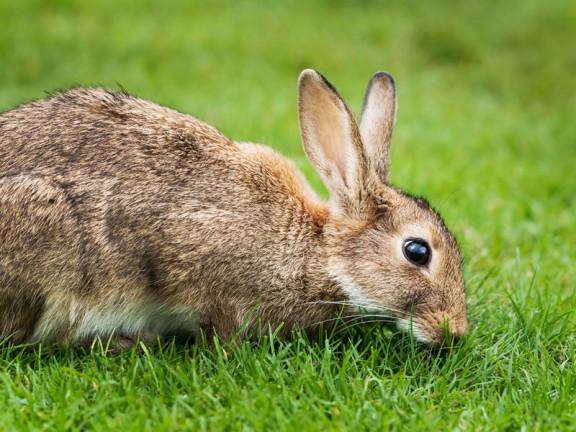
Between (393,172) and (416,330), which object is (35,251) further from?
(393,172)

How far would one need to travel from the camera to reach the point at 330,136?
15.4ft

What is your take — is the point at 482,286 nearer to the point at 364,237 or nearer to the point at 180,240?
the point at 364,237

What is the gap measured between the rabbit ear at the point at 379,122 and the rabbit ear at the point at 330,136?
13 cm

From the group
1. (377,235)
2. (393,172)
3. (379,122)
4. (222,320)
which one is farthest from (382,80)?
(393,172)

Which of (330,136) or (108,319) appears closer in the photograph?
(108,319)

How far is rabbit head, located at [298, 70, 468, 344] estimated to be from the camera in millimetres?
4277

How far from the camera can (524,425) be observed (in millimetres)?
3496

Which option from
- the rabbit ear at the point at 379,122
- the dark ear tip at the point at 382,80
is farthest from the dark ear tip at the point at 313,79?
the dark ear tip at the point at 382,80

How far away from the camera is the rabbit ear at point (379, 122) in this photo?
4797 mm

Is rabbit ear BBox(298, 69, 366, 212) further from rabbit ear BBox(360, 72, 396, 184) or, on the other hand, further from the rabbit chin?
the rabbit chin

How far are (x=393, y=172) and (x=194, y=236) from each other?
3.90m

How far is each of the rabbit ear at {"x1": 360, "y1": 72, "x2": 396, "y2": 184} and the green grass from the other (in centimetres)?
103

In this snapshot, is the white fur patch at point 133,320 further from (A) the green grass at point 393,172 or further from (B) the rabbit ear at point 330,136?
(B) the rabbit ear at point 330,136

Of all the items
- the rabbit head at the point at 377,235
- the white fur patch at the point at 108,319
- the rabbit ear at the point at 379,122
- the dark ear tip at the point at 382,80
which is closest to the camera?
the white fur patch at the point at 108,319
